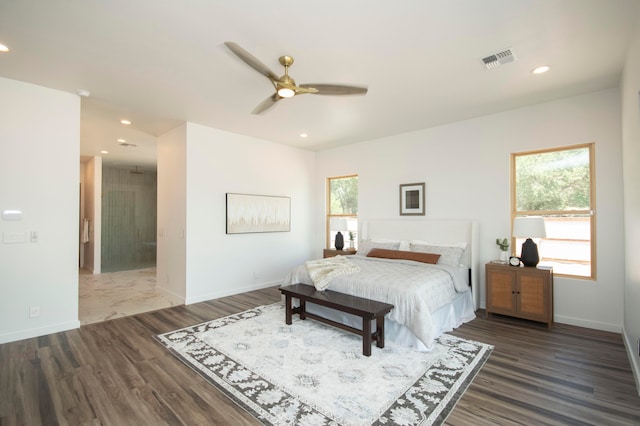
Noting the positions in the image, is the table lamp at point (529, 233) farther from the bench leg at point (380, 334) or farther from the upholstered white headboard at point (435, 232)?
the bench leg at point (380, 334)

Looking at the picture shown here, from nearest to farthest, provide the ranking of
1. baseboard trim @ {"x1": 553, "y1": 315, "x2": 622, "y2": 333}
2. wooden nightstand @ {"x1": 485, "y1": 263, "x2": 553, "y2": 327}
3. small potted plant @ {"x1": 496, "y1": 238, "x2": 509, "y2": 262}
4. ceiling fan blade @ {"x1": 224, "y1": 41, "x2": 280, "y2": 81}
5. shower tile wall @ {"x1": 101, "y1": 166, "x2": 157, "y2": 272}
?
ceiling fan blade @ {"x1": 224, "y1": 41, "x2": 280, "y2": 81}, baseboard trim @ {"x1": 553, "y1": 315, "x2": 622, "y2": 333}, wooden nightstand @ {"x1": 485, "y1": 263, "x2": 553, "y2": 327}, small potted plant @ {"x1": 496, "y1": 238, "x2": 509, "y2": 262}, shower tile wall @ {"x1": 101, "y1": 166, "x2": 157, "y2": 272}

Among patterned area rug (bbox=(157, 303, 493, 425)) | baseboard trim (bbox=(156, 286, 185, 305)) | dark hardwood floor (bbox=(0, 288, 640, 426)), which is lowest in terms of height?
dark hardwood floor (bbox=(0, 288, 640, 426))

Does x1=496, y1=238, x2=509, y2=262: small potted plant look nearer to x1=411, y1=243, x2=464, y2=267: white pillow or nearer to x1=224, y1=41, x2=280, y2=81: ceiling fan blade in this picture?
x1=411, y1=243, x2=464, y2=267: white pillow

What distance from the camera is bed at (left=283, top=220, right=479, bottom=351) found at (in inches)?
125

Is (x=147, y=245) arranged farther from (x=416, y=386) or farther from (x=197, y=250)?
(x=416, y=386)

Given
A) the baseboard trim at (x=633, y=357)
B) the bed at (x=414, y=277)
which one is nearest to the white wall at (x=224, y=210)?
the bed at (x=414, y=277)

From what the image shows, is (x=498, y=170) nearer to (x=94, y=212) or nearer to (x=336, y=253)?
(x=336, y=253)

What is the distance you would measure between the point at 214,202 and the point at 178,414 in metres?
3.56

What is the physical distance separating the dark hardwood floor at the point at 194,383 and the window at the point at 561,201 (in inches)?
35.5

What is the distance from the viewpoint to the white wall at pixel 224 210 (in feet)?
16.2

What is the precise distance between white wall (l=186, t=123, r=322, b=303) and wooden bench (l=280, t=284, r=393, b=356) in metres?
1.87

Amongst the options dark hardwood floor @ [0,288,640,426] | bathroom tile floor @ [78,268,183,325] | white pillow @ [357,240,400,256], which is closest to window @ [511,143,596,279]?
dark hardwood floor @ [0,288,640,426]

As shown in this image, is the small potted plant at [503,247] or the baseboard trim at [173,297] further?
the baseboard trim at [173,297]

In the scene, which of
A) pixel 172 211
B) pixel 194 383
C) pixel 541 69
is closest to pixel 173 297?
pixel 172 211
